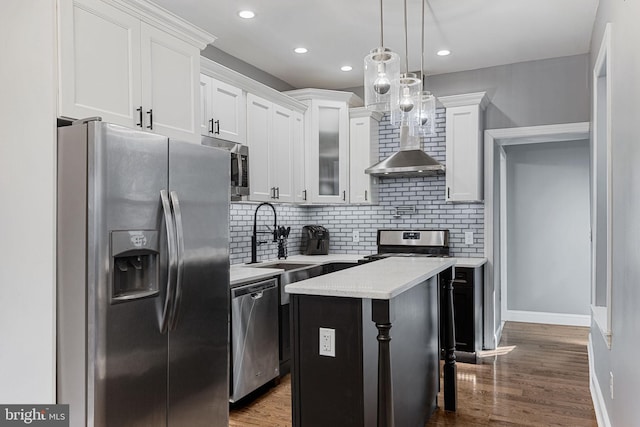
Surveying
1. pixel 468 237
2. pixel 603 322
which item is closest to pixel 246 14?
pixel 468 237

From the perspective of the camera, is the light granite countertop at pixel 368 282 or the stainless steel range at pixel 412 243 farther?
the stainless steel range at pixel 412 243

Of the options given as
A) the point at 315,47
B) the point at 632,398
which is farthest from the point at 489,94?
the point at 632,398

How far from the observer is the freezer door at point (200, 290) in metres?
2.46

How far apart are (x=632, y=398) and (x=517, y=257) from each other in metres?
4.42

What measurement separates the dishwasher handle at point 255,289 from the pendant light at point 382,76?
1.53m

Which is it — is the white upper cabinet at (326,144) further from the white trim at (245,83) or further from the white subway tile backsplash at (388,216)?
the white subway tile backsplash at (388,216)

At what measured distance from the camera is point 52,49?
2.27m

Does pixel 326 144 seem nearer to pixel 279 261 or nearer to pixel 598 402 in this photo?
pixel 279 261

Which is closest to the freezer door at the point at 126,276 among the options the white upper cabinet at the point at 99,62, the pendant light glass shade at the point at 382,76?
the white upper cabinet at the point at 99,62

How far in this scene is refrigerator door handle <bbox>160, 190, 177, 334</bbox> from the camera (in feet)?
7.72

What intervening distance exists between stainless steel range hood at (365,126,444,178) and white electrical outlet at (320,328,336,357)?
2577 mm

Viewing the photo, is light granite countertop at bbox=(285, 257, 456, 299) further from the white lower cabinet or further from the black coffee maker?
the black coffee maker

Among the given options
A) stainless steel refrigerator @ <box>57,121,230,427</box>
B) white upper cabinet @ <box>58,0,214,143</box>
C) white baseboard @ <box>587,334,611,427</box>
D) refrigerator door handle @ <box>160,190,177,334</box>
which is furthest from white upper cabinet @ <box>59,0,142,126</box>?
white baseboard @ <box>587,334,611,427</box>

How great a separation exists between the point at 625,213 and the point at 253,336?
2.41 metres
